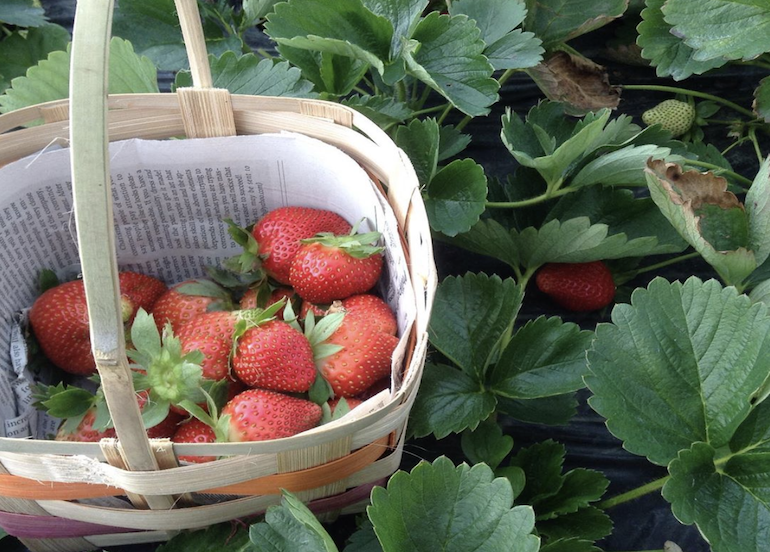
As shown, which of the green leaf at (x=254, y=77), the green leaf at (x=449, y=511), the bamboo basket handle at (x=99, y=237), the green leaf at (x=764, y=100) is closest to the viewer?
the bamboo basket handle at (x=99, y=237)

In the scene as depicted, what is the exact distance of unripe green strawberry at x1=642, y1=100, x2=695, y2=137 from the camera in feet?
3.69

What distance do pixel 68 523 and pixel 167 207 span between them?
347 mm

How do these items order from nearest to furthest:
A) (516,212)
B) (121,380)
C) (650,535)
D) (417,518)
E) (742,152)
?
(121,380), (417,518), (650,535), (516,212), (742,152)

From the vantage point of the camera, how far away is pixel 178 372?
58 cm

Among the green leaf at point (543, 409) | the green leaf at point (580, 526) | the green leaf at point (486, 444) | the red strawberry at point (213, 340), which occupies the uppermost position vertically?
the red strawberry at point (213, 340)

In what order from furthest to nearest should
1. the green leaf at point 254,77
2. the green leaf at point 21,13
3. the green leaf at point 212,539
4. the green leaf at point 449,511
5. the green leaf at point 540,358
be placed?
the green leaf at point 21,13 → the green leaf at point 254,77 → the green leaf at point 540,358 → the green leaf at point 212,539 → the green leaf at point 449,511

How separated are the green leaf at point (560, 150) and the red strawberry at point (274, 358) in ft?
1.11

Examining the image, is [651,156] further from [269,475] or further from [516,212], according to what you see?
[269,475]

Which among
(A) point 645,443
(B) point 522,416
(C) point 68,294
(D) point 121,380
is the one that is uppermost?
(D) point 121,380

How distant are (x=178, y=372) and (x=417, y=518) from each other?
0.23 meters

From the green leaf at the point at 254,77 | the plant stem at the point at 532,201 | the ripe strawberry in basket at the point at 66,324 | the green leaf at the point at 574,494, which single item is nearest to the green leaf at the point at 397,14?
the green leaf at the point at 254,77

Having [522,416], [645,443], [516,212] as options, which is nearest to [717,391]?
[645,443]

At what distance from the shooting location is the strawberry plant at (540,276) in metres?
0.61

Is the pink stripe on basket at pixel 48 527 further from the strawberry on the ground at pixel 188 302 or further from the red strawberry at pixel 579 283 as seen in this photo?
the red strawberry at pixel 579 283
